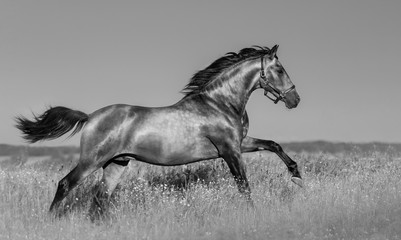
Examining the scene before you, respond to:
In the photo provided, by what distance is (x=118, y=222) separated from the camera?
7.82m

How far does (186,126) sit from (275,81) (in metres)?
1.74

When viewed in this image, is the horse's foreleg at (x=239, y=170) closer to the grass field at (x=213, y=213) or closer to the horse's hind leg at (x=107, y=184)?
the grass field at (x=213, y=213)

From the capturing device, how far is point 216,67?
929 cm

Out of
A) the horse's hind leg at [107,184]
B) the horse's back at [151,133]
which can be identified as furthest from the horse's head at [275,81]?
the horse's hind leg at [107,184]

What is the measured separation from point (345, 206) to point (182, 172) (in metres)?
4.10

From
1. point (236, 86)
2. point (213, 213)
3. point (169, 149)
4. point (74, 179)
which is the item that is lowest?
→ point (213, 213)

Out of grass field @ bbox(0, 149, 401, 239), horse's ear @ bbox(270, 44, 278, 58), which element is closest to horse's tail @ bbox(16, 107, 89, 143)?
grass field @ bbox(0, 149, 401, 239)

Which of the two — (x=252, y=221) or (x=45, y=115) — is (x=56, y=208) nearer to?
(x=45, y=115)

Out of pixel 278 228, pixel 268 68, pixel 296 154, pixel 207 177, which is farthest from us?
pixel 296 154

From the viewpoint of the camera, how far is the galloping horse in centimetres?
838

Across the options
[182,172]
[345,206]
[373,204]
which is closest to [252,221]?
[345,206]

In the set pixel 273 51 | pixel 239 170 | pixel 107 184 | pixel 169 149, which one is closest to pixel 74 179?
pixel 107 184

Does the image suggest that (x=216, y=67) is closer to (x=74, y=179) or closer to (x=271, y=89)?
(x=271, y=89)

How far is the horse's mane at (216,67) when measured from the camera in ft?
30.0
